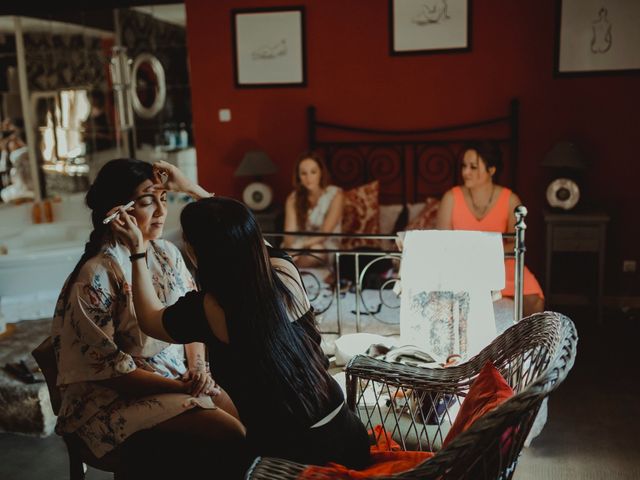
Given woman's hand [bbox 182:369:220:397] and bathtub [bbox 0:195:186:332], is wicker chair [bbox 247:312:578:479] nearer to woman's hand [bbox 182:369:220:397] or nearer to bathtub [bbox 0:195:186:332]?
woman's hand [bbox 182:369:220:397]

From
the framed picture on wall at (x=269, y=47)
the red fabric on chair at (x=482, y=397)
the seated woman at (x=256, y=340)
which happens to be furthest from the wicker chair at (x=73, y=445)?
the framed picture on wall at (x=269, y=47)

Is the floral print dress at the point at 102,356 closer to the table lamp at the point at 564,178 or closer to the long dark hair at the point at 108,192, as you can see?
the long dark hair at the point at 108,192

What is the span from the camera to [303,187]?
4.58m

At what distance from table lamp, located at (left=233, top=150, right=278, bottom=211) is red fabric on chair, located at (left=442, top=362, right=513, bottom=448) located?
133 inches

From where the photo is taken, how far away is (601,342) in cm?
411

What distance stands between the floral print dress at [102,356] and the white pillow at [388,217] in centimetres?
292

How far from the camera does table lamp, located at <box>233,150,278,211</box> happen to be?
494 cm

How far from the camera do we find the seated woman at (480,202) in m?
3.85

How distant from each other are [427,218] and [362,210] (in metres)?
0.46

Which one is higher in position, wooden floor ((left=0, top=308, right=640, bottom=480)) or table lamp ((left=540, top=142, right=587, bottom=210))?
table lamp ((left=540, top=142, right=587, bottom=210))

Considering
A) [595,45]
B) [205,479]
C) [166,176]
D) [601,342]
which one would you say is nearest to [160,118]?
[595,45]

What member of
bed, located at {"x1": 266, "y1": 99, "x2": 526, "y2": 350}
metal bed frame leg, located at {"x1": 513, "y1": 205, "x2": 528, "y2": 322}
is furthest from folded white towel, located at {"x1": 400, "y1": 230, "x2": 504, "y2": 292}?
bed, located at {"x1": 266, "y1": 99, "x2": 526, "y2": 350}

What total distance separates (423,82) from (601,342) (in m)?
2.07

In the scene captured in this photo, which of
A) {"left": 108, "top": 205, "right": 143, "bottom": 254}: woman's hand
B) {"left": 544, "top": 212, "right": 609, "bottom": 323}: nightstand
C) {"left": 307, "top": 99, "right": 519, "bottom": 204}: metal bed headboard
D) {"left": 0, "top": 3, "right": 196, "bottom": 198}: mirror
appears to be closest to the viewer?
{"left": 108, "top": 205, "right": 143, "bottom": 254}: woman's hand
